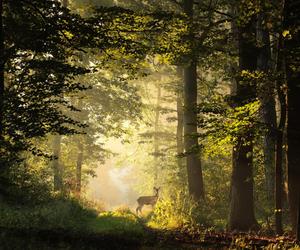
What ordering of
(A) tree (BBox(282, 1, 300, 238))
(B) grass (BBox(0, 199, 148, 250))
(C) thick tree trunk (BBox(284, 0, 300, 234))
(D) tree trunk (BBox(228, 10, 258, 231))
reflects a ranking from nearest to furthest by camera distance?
(B) grass (BBox(0, 199, 148, 250)) → (A) tree (BBox(282, 1, 300, 238)) → (C) thick tree trunk (BBox(284, 0, 300, 234)) → (D) tree trunk (BBox(228, 10, 258, 231))

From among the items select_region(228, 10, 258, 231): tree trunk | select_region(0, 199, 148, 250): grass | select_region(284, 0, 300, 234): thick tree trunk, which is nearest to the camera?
select_region(0, 199, 148, 250): grass

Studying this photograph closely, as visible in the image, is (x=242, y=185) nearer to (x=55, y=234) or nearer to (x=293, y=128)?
(x=293, y=128)

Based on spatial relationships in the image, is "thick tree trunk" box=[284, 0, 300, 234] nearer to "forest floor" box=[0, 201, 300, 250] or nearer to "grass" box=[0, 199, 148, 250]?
"forest floor" box=[0, 201, 300, 250]

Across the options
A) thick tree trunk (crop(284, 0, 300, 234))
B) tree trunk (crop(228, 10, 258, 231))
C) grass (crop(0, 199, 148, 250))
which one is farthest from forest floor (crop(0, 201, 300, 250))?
tree trunk (crop(228, 10, 258, 231))

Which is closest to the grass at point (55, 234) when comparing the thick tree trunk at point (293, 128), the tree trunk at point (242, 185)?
the thick tree trunk at point (293, 128)

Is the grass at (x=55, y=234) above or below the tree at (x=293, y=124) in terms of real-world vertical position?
below

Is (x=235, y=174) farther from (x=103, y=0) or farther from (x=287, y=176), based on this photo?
(x=103, y=0)

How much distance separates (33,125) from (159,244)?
3.20 metres

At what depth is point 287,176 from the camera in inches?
373

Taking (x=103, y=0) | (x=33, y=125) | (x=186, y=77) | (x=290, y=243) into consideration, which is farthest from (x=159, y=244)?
(x=103, y=0)

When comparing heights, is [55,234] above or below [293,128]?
below

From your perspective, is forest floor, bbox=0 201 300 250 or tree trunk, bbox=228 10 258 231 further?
tree trunk, bbox=228 10 258 231

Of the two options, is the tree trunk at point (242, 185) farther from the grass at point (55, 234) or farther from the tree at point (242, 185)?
the grass at point (55, 234)

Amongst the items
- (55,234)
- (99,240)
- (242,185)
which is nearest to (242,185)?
(242,185)
